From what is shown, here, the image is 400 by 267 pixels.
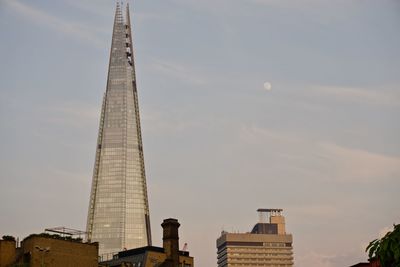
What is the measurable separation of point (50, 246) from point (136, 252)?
42.5 m

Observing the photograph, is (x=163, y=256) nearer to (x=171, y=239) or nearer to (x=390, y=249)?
(x=171, y=239)

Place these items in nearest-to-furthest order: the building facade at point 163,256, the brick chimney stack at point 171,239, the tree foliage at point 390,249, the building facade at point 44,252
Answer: the tree foliage at point 390,249 < the building facade at point 44,252 < the brick chimney stack at point 171,239 < the building facade at point 163,256

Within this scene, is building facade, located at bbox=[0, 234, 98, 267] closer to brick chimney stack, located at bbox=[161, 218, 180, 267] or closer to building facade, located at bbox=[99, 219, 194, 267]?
building facade, located at bbox=[99, 219, 194, 267]

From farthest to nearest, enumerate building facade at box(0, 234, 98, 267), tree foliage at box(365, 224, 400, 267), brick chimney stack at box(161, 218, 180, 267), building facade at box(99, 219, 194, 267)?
1. building facade at box(99, 219, 194, 267)
2. brick chimney stack at box(161, 218, 180, 267)
3. building facade at box(0, 234, 98, 267)
4. tree foliage at box(365, 224, 400, 267)

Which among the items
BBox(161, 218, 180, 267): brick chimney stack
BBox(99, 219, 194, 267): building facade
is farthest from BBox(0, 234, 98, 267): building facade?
BBox(161, 218, 180, 267): brick chimney stack

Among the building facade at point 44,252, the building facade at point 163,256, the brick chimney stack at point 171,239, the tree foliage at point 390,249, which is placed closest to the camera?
the tree foliage at point 390,249

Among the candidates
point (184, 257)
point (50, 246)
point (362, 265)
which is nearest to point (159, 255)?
point (184, 257)

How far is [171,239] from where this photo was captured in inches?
3757

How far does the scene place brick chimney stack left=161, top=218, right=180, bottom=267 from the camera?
94.3m

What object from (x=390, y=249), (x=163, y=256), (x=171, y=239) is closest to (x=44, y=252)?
(x=171, y=239)

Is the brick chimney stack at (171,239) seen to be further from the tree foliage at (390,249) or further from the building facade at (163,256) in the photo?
the tree foliage at (390,249)

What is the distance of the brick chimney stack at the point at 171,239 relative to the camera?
309ft

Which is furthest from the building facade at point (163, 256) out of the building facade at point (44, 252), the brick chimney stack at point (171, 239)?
the building facade at point (44, 252)

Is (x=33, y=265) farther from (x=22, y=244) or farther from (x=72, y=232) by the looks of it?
(x=72, y=232)
